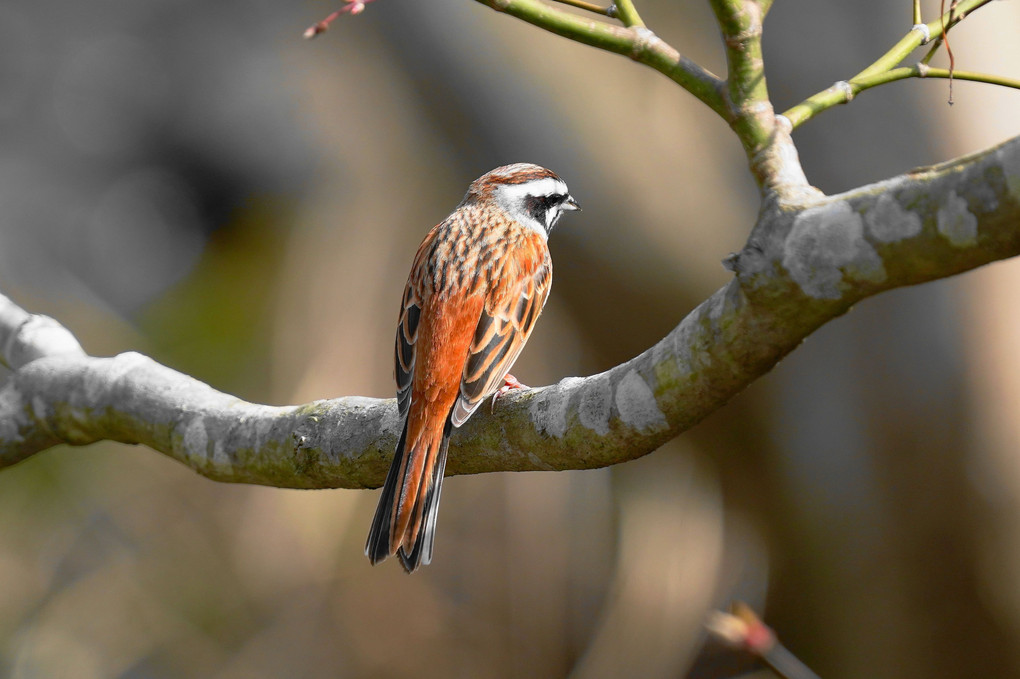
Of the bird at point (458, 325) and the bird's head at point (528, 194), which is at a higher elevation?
the bird's head at point (528, 194)

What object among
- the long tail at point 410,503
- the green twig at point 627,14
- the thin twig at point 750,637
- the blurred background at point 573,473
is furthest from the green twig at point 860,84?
the blurred background at point 573,473

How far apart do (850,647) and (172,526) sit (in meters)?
5.12

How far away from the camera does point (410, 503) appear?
125 inches

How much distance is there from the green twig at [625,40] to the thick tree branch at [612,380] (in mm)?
586

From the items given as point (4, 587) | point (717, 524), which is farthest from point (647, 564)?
point (4, 587)

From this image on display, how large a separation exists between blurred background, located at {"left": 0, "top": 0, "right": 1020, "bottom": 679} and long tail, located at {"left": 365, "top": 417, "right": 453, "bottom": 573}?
13.2 feet

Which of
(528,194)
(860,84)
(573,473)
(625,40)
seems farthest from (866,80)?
(573,473)

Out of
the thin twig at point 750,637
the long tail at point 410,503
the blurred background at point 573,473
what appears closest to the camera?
the thin twig at point 750,637

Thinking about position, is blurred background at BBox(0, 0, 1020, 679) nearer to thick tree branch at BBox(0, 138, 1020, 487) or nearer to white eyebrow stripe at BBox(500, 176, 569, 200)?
white eyebrow stripe at BBox(500, 176, 569, 200)

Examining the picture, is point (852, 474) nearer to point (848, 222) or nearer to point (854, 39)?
point (854, 39)

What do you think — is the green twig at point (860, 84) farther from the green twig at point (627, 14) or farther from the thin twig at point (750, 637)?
the thin twig at point (750, 637)

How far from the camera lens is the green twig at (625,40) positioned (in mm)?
2600

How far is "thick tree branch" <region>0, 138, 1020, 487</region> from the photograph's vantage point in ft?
6.27

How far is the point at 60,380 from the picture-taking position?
3979mm
